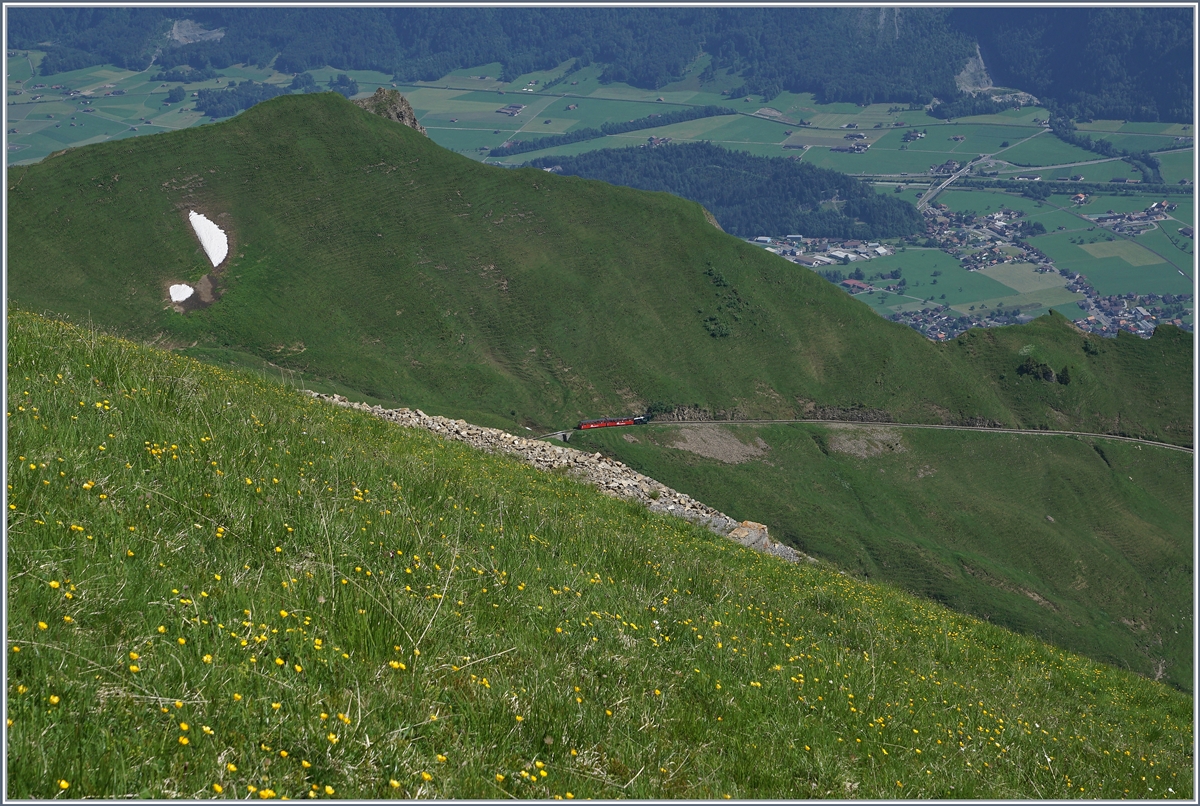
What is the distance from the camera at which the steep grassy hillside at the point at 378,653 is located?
680cm

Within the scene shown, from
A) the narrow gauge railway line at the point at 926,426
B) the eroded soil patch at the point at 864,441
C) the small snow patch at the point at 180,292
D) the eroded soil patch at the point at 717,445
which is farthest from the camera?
the eroded soil patch at the point at 864,441

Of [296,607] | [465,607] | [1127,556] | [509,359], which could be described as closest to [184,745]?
[296,607]

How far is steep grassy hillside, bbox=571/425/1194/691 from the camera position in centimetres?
8775

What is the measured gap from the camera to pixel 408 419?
45562 millimetres

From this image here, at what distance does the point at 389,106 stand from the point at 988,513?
127 meters

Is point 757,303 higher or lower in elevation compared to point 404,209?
lower

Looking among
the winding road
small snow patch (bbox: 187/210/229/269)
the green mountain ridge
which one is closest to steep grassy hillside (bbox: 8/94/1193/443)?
the green mountain ridge

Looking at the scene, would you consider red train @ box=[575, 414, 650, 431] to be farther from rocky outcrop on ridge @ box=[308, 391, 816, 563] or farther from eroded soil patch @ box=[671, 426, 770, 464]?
rocky outcrop on ridge @ box=[308, 391, 816, 563]

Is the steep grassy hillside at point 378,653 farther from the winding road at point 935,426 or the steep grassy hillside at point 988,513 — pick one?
the winding road at point 935,426

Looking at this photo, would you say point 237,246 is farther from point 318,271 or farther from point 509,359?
point 509,359

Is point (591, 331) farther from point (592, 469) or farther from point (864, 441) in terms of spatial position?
point (592, 469)

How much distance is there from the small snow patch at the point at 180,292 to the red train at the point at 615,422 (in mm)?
55244

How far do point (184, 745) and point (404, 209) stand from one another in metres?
135

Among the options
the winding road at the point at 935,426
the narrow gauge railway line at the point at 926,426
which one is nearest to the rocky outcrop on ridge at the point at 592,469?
the winding road at the point at 935,426
